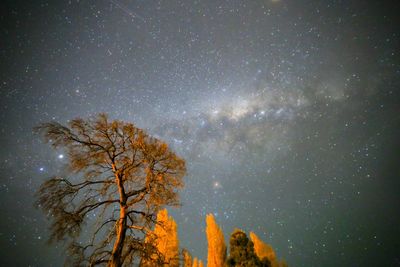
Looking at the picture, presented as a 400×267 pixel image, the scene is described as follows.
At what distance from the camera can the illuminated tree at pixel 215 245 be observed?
22.8 meters

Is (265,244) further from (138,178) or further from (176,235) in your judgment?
(138,178)

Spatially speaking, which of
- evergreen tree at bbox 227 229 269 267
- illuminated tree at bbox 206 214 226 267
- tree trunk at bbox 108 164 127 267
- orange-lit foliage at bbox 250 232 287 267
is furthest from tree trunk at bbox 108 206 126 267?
orange-lit foliage at bbox 250 232 287 267

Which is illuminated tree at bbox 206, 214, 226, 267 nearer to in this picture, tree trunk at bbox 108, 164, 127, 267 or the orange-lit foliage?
the orange-lit foliage

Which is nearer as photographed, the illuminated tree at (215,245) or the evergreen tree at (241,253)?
the evergreen tree at (241,253)

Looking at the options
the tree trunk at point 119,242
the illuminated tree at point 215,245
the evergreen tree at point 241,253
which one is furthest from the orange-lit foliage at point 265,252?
the tree trunk at point 119,242

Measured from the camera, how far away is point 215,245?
935 inches

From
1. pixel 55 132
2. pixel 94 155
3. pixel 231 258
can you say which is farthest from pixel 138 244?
pixel 231 258

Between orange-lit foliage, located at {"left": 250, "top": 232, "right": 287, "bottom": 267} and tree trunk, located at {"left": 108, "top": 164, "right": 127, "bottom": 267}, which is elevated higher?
orange-lit foliage, located at {"left": 250, "top": 232, "right": 287, "bottom": 267}

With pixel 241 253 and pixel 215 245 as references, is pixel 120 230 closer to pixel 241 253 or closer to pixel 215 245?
pixel 241 253

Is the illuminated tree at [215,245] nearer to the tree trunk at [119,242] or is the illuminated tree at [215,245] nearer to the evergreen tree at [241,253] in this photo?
the evergreen tree at [241,253]

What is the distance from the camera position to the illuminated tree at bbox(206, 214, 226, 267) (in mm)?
22828

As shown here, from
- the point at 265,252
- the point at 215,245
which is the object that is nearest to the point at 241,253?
the point at 215,245

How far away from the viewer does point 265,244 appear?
26625 millimetres

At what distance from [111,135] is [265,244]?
84.7 ft
